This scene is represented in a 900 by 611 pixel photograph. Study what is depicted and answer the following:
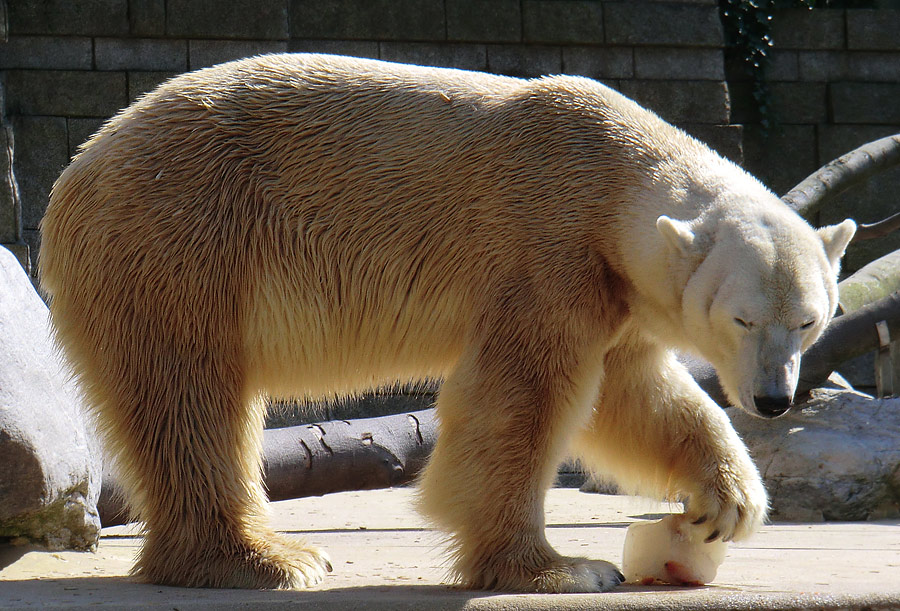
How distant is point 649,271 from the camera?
3.43m

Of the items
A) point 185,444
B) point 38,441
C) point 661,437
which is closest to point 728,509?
point 661,437

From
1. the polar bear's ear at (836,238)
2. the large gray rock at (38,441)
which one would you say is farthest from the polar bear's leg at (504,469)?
the large gray rock at (38,441)

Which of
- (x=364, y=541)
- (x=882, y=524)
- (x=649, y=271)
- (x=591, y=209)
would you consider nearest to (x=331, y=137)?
(x=591, y=209)

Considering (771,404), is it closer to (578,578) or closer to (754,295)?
(754,295)

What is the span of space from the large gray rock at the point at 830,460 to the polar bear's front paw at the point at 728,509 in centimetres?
187

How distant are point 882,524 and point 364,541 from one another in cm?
245

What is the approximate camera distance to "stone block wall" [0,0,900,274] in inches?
279

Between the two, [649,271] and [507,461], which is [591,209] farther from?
[507,461]

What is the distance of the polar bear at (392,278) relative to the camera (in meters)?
3.39

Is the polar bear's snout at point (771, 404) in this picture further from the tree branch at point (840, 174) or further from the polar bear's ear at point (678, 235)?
the tree branch at point (840, 174)

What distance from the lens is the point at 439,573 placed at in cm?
370

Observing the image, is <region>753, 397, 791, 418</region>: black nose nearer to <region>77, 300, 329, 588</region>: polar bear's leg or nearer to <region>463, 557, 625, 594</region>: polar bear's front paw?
<region>463, 557, 625, 594</region>: polar bear's front paw

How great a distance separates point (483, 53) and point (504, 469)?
5066 mm

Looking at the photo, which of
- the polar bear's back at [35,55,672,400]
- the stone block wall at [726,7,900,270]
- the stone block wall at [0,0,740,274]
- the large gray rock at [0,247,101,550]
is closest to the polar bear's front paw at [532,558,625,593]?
the polar bear's back at [35,55,672,400]
